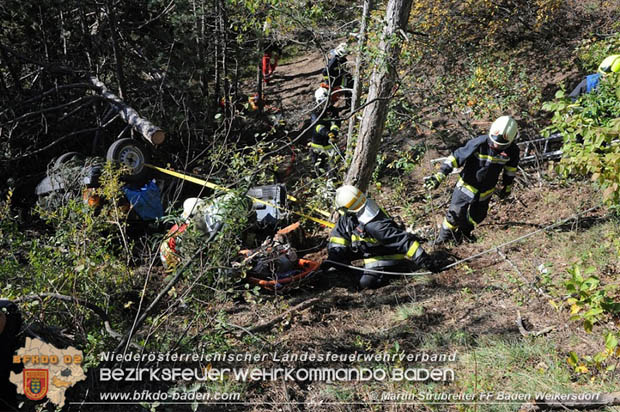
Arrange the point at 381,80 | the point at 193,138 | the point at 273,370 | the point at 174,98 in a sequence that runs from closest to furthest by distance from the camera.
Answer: the point at 273,370
the point at 381,80
the point at 174,98
the point at 193,138

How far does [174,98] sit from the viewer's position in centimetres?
817

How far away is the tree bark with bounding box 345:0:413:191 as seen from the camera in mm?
5117

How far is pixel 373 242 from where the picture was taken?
5.18m

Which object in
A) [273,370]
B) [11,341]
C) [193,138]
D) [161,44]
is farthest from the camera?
[161,44]

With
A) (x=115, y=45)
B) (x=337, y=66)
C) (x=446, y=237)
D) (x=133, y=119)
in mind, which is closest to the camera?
(x=446, y=237)

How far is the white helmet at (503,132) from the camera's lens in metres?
5.28

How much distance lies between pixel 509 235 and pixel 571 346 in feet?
7.62

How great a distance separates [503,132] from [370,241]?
206 centimetres

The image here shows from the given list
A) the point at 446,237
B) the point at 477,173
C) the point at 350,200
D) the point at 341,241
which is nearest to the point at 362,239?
the point at 341,241

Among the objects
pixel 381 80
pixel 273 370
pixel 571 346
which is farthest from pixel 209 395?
pixel 381 80

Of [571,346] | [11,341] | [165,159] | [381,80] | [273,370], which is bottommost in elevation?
[165,159]

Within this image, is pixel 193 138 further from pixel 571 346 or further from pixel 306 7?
pixel 571 346

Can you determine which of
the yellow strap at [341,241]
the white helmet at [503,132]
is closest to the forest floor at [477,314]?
the yellow strap at [341,241]

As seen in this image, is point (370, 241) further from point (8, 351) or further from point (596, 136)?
point (8, 351)
